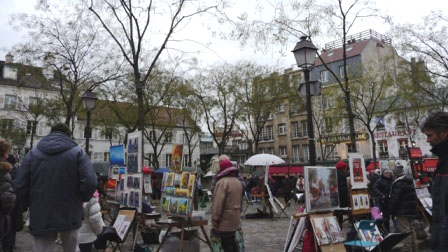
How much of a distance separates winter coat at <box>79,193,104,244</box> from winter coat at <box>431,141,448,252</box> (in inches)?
183

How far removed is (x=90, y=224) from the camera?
556 centimetres

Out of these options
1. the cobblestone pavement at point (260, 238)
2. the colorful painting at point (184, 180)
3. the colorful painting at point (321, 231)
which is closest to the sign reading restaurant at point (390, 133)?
Answer: the cobblestone pavement at point (260, 238)

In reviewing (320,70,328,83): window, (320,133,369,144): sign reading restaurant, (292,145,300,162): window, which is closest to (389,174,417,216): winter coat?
(320,133,369,144): sign reading restaurant

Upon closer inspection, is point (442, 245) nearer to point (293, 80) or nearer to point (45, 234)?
point (45, 234)

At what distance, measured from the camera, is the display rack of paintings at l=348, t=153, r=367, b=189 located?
6754 millimetres

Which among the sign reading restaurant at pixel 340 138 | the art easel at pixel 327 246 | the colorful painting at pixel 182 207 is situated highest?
the sign reading restaurant at pixel 340 138

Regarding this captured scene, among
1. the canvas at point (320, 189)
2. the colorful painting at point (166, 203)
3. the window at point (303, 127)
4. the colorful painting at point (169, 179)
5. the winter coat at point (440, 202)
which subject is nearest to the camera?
the winter coat at point (440, 202)

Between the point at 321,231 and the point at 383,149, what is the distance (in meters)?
30.7

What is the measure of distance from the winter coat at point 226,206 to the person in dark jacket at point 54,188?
180 cm

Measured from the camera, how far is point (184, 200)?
6.07 meters

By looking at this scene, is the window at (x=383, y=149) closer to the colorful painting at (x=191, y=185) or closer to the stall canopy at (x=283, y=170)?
the stall canopy at (x=283, y=170)

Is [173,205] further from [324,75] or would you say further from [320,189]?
[324,75]

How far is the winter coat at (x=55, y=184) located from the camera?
3.69 meters

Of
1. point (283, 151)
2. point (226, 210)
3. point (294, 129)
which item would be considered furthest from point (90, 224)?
point (283, 151)
